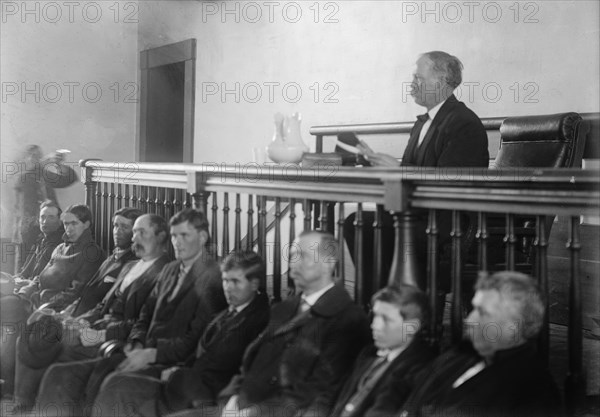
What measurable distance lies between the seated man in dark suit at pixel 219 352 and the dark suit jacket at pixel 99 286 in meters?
0.68

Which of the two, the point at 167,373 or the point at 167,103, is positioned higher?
the point at 167,103

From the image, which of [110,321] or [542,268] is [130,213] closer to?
[110,321]

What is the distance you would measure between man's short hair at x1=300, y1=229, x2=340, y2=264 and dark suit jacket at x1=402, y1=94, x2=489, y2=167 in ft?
2.71

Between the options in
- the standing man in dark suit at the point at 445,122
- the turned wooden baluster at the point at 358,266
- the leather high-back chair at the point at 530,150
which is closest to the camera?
the turned wooden baluster at the point at 358,266

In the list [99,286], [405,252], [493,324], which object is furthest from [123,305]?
[493,324]

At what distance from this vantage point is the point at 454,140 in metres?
3.35

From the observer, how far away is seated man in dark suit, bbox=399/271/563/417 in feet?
6.91

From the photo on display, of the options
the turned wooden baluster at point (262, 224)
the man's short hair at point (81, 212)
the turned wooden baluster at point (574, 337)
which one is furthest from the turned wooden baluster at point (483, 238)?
the man's short hair at point (81, 212)

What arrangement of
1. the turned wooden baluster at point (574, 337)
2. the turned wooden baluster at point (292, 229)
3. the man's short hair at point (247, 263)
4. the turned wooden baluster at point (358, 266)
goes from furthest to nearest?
1. the man's short hair at point (247, 263)
2. the turned wooden baluster at point (292, 229)
3. the turned wooden baluster at point (358, 266)
4. the turned wooden baluster at point (574, 337)

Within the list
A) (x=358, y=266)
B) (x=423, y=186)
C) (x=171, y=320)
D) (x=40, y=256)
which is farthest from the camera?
(x=40, y=256)

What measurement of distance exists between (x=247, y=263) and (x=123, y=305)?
2.59 feet

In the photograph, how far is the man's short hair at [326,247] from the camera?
267 centimetres

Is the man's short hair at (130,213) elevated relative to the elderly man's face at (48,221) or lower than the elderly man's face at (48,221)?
elevated

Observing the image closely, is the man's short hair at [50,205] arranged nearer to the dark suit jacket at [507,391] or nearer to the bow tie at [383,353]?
the bow tie at [383,353]
